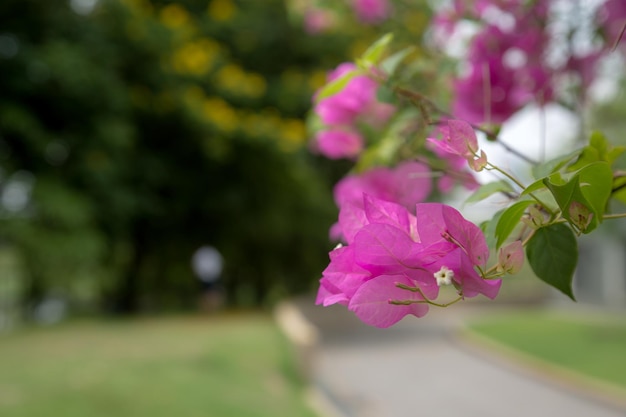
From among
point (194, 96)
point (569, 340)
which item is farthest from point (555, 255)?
point (569, 340)

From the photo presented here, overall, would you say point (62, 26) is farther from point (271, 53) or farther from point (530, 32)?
point (530, 32)

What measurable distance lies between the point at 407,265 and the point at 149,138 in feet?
24.3

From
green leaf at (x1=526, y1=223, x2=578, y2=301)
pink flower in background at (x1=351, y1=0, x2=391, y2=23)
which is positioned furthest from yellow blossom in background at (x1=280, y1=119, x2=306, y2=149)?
green leaf at (x1=526, y1=223, x2=578, y2=301)

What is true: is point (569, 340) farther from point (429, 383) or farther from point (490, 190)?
point (490, 190)

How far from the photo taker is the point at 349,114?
94 cm

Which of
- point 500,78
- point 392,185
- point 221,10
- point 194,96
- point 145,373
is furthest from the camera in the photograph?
point 221,10

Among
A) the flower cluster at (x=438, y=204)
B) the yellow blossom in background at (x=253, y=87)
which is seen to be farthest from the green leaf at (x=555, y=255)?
the yellow blossom in background at (x=253, y=87)

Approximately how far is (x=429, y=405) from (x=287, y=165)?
3.49 m

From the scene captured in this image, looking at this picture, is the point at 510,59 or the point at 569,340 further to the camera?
the point at 569,340

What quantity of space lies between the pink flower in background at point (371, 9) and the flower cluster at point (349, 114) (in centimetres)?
75

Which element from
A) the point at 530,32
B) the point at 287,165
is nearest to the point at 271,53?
the point at 287,165

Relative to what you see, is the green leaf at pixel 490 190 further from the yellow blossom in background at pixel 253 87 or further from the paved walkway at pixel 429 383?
the yellow blossom in background at pixel 253 87

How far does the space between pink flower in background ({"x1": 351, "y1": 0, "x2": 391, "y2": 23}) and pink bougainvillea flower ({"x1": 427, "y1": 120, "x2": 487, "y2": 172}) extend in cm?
128

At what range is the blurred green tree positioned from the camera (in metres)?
5.50
